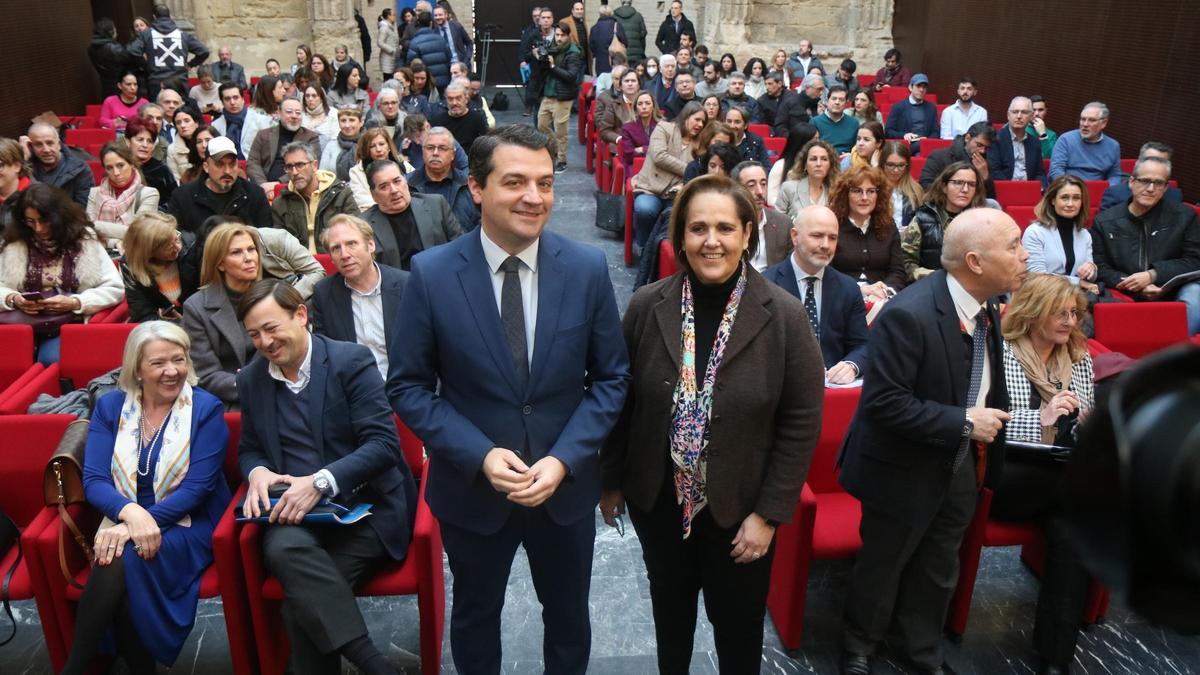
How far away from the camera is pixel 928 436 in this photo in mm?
2373

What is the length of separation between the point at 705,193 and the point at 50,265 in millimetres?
3561

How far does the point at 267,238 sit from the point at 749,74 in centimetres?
776

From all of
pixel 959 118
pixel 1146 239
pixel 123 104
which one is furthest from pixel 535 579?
pixel 123 104

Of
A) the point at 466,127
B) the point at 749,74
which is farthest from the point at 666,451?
the point at 749,74

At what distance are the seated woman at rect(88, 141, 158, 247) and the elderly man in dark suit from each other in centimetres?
442

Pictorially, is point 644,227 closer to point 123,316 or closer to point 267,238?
point 267,238

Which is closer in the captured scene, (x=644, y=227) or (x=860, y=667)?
(x=860, y=667)

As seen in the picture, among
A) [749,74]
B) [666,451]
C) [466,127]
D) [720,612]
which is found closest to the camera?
[666,451]

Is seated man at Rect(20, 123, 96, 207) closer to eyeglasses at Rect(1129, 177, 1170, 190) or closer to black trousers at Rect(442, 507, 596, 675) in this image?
black trousers at Rect(442, 507, 596, 675)

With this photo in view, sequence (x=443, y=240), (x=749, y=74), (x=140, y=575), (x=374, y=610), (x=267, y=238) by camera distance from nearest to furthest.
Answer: (x=140, y=575) < (x=374, y=610) < (x=267, y=238) < (x=443, y=240) < (x=749, y=74)

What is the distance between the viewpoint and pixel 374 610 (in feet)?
10.0

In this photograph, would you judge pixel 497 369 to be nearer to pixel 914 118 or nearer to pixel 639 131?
pixel 639 131

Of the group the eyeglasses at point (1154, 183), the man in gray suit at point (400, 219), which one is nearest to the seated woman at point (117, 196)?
the man in gray suit at point (400, 219)

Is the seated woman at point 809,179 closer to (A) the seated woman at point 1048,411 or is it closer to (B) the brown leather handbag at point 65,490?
(A) the seated woman at point 1048,411
